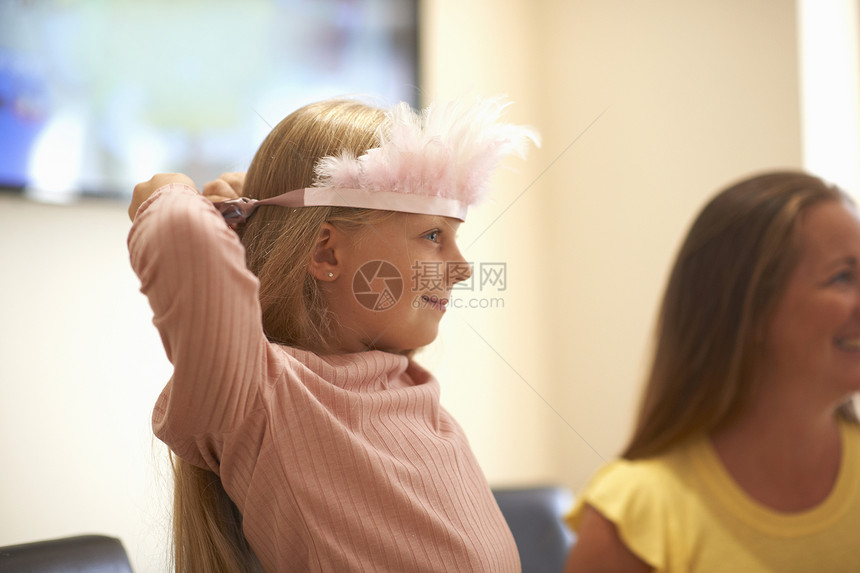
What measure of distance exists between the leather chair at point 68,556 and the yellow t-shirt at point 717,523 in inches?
24.4

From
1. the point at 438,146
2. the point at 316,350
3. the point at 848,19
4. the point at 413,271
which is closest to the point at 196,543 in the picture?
the point at 316,350

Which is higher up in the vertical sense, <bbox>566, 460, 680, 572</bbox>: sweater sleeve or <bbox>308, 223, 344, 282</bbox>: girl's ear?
<bbox>308, 223, 344, 282</bbox>: girl's ear

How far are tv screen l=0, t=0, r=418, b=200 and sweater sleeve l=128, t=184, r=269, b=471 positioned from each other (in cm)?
61

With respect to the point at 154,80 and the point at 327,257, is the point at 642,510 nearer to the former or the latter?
the point at 327,257

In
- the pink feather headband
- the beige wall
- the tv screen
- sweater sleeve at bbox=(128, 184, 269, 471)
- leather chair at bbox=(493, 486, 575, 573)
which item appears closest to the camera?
sweater sleeve at bbox=(128, 184, 269, 471)

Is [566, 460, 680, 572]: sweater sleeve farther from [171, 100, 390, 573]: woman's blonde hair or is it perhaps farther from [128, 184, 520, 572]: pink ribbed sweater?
[171, 100, 390, 573]: woman's blonde hair

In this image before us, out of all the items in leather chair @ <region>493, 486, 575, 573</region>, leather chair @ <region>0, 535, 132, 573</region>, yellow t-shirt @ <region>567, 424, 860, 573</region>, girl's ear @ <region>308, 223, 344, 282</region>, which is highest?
girl's ear @ <region>308, 223, 344, 282</region>

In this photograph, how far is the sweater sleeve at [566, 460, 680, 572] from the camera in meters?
0.45

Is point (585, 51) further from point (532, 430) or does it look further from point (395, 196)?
point (395, 196)

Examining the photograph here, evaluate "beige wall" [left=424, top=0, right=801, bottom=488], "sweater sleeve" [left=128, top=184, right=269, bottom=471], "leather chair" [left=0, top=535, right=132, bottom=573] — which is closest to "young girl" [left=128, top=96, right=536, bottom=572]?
"sweater sleeve" [left=128, top=184, right=269, bottom=471]

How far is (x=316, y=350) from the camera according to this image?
0.80 meters

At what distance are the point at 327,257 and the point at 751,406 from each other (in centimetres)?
48

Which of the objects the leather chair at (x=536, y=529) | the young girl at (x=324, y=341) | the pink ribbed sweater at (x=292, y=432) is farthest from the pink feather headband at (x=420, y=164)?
the leather chair at (x=536, y=529)

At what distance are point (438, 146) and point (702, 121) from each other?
0.92 metres
